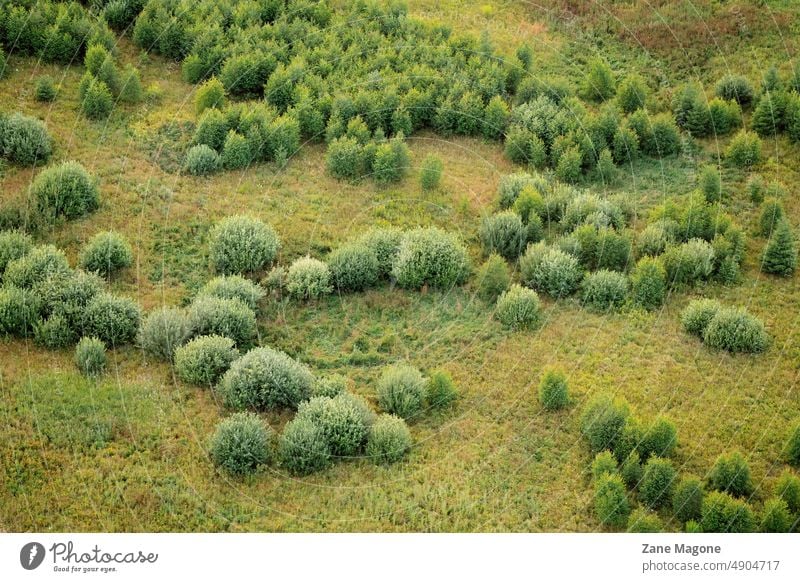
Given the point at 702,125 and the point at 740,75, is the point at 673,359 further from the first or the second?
the point at 740,75

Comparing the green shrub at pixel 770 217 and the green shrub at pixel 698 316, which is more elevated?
Result: the green shrub at pixel 770 217

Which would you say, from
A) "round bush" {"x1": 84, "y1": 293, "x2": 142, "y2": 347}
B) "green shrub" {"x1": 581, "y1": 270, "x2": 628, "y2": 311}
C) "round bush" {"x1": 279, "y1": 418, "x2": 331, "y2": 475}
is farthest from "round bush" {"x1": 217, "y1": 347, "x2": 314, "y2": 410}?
"green shrub" {"x1": 581, "y1": 270, "x2": 628, "y2": 311}

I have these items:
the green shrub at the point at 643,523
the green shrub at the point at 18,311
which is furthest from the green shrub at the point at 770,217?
the green shrub at the point at 18,311

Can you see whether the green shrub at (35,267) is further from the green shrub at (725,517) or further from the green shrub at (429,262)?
the green shrub at (725,517)

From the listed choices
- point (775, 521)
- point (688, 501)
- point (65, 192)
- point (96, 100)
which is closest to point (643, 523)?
point (688, 501)

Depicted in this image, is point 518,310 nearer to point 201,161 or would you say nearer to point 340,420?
point 340,420

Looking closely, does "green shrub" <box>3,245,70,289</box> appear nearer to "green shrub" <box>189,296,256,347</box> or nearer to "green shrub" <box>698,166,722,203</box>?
Answer: "green shrub" <box>189,296,256,347</box>
